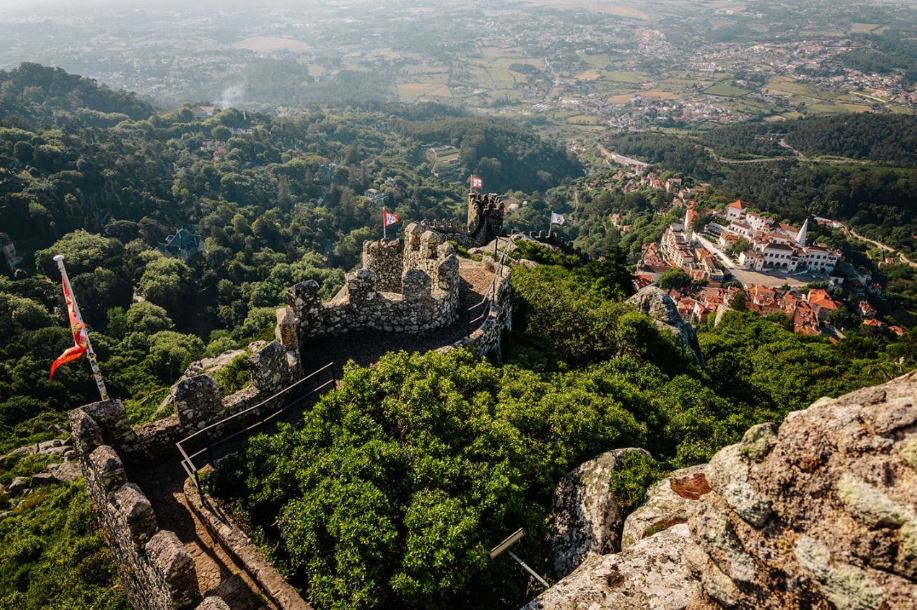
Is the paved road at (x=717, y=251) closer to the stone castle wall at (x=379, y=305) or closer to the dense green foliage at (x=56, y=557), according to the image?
the stone castle wall at (x=379, y=305)

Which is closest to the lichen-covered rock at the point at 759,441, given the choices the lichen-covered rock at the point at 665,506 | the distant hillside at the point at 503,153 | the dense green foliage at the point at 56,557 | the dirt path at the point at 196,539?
the lichen-covered rock at the point at 665,506

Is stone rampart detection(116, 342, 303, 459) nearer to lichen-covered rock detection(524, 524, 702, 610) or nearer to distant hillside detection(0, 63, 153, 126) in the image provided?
lichen-covered rock detection(524, 524, 702, 610)

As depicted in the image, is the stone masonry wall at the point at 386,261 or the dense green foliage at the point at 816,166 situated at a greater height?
the stone masonry wall at the point at 386,261

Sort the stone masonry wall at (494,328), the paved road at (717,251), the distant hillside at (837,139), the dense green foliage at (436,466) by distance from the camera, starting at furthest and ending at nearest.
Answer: the distant hillside at (837,139) → the paved road at (717,251) → the stone masonry wall at (494,328) → the dense green foliage at (436,466)

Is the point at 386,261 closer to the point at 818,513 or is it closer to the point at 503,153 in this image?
the point at 818,513

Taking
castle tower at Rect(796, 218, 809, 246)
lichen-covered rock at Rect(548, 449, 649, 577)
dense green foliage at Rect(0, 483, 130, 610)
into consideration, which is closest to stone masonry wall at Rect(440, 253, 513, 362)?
lichen-covered rock at Rect(548, 449, 649, 577)
